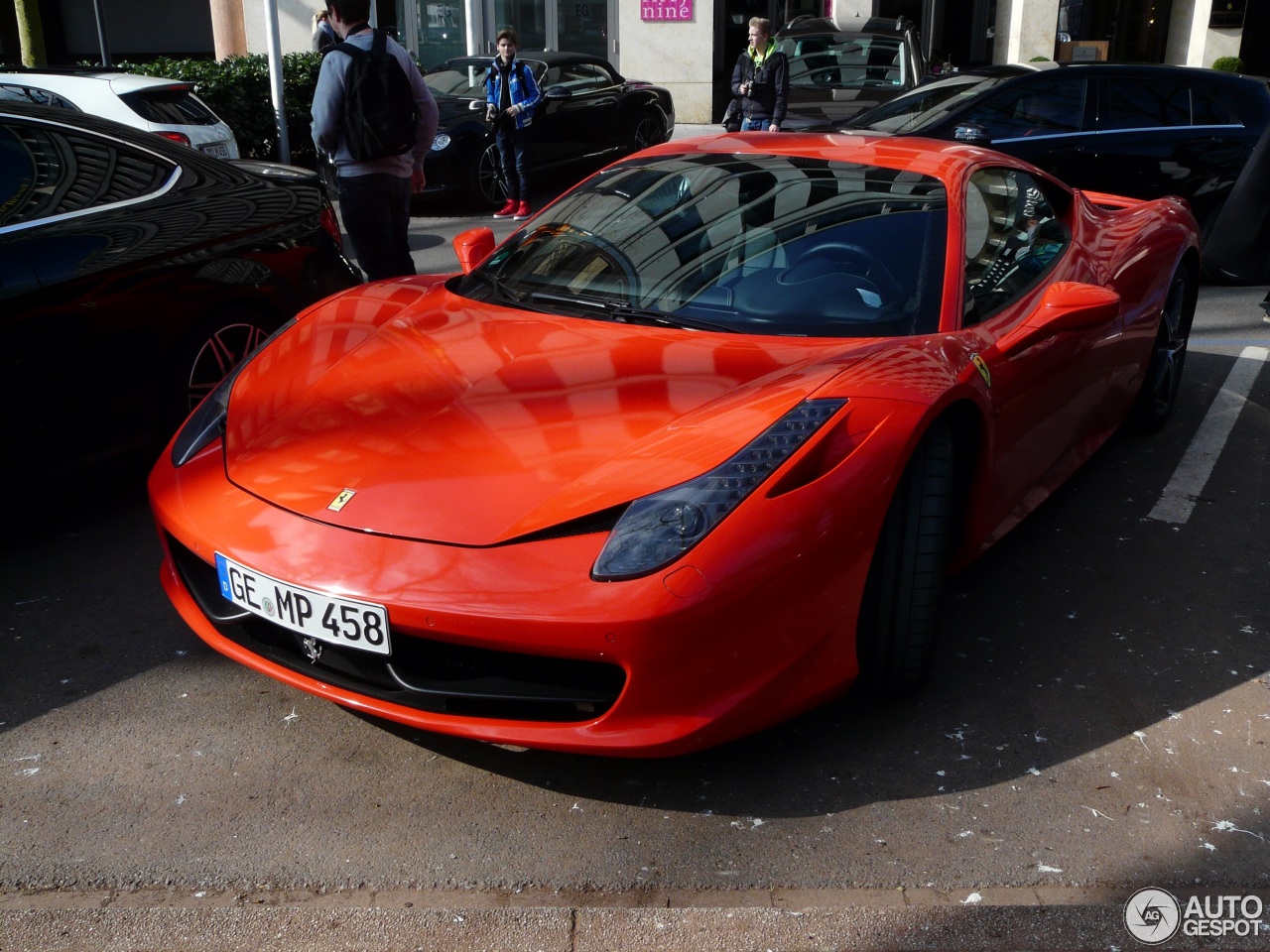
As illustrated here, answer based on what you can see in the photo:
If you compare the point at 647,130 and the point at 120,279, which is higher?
the point at 120,279

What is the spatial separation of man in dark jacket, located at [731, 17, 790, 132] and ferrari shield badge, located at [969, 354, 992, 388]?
8.28 m

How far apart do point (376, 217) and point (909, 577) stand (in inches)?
152

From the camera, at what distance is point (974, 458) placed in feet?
10.7

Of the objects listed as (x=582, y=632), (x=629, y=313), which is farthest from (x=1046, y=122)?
(x=582, y=632)

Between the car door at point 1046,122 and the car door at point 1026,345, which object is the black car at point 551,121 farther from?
the car door at point 1026,345

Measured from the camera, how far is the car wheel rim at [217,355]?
439 cm

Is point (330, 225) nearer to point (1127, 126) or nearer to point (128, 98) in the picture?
point (128, 98)

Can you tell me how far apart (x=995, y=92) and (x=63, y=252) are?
21.7 ft

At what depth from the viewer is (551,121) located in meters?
12.0

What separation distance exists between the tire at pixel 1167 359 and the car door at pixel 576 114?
7.47 m

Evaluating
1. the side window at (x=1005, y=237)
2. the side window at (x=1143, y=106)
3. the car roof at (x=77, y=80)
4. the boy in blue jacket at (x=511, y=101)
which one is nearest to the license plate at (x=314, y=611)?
the side window at (x=1005, y=237)

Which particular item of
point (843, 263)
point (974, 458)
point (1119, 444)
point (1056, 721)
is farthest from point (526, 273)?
point (1119, 444)

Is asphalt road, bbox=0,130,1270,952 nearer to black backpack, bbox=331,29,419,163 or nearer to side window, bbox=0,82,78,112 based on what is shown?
black backpack, bbox=331,29,419,163

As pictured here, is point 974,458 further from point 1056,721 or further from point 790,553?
point 790,553
